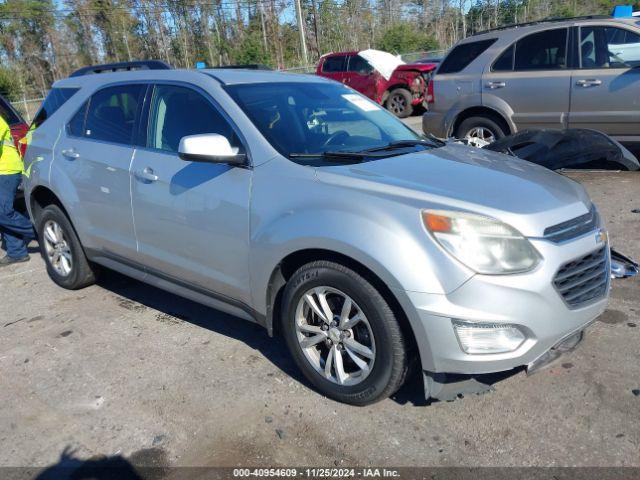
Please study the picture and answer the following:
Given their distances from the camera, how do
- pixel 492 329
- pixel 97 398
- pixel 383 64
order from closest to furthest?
pixel 492 329, pixel 97 398, pixel 383 64

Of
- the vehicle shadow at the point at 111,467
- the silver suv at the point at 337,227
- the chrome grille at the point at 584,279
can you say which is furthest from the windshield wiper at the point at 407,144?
the vehicle shadow at the point at 111,467

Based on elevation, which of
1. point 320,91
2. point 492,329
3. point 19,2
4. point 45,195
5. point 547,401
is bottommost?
point 547,401

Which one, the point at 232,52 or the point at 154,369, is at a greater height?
the point at 232,52

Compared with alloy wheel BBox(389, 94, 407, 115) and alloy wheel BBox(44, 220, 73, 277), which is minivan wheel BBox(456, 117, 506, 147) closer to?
alloy wheel BBox(44, 220, 73, 277)

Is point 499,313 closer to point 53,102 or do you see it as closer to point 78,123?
point 78,123

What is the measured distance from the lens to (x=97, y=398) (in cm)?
353

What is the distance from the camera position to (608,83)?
7.46 meters

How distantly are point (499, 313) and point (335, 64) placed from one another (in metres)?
16.4

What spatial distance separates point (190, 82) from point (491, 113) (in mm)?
5609

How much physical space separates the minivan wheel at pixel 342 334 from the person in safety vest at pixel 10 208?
13.2 ft

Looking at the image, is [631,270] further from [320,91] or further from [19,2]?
[19,2]

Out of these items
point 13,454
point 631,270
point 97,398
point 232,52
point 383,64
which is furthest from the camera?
point 232,52

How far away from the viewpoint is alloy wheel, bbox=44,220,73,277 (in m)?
5.16

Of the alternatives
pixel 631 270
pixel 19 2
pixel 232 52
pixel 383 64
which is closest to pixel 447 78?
pixel 631 270
